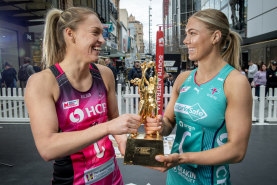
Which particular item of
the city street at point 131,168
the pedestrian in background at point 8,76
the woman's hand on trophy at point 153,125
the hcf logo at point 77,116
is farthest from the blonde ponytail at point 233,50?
the pedestrian in background at point 8,76

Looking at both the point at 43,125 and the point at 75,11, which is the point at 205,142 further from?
the point at 75,11

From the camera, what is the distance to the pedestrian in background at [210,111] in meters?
1.35

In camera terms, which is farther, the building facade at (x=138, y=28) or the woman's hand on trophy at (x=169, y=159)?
the building facade at (x=138, y=28)

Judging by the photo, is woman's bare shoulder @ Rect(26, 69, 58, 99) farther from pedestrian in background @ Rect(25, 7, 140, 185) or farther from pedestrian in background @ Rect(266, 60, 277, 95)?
pedestrian in background @ Rect(266, 60, 277, 95)

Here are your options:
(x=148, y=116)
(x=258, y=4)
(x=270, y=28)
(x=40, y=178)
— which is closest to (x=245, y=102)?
(x=148, y=116)

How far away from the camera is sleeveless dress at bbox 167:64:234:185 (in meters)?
1.47

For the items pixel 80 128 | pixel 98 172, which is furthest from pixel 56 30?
pixel 98 172

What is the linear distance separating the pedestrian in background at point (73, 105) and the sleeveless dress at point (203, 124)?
1.62ft

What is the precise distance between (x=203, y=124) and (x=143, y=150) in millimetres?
456

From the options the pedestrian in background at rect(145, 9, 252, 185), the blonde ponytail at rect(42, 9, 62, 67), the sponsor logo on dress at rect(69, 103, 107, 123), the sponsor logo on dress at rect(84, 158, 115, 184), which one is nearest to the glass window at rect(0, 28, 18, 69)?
the blonde ponytail at rect(42, 9, 62, 67)

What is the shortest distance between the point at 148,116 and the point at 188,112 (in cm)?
29

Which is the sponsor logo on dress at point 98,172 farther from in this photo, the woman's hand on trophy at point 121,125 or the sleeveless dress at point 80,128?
the woman's hand on trophy at point 121,125

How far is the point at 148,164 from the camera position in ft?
4.46

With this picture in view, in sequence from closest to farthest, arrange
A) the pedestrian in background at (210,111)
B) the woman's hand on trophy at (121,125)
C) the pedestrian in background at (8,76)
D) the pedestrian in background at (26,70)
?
1. the woman's hand on trophy at (121,125)
2. the pedestrian in background at (210,111)
3. the pedestrian in background at (26,70)
4. the pedestrian in background at (8,76)
